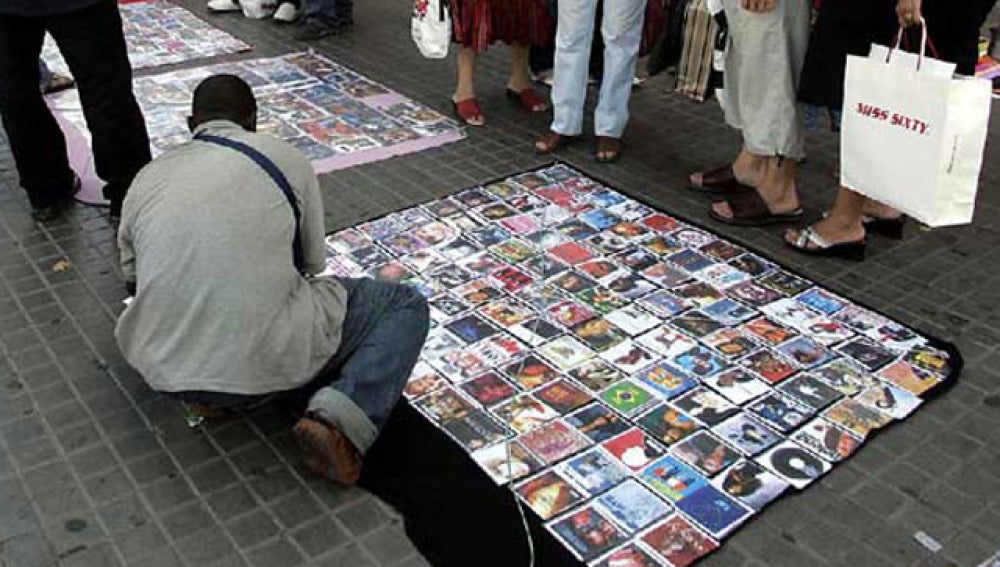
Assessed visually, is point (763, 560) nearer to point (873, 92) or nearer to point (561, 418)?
point (561, 418)

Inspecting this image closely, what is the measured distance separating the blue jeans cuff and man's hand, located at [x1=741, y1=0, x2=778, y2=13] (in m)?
2.00

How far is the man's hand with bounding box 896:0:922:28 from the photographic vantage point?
2.93 m

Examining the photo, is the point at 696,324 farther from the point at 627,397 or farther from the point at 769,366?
the point at 627,397

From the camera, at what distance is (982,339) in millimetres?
2975

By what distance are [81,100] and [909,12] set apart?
270 centimetres

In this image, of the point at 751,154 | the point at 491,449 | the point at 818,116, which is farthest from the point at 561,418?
the point at 818,116

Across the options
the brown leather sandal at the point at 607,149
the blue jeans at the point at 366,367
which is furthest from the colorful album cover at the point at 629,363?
the brown leather sandal at the point at 607,149

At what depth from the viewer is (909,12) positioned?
2.94 meters

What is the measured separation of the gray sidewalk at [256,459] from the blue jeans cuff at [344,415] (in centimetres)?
14

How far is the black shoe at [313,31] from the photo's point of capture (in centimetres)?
566

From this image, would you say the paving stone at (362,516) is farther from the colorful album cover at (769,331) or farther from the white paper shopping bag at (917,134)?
the white paper shopping bag at (917,134)

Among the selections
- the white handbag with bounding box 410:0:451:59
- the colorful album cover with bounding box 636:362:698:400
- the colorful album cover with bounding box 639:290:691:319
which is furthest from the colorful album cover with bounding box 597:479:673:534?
the white handbag with bounding box 410:0:451:59

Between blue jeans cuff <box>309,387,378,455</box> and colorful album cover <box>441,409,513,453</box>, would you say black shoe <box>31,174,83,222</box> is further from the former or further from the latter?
colorful album cover <box>441,409,513,453</box>

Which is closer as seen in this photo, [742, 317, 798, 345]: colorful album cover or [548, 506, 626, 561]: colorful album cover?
[548, 506, 626, 561]: colorful album cover
